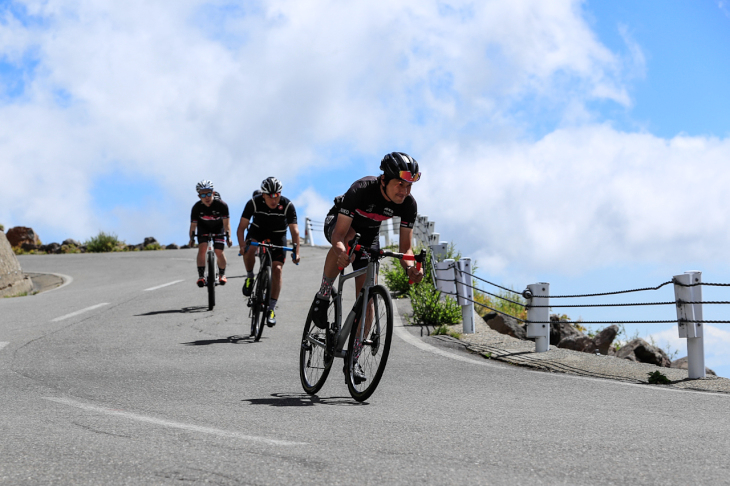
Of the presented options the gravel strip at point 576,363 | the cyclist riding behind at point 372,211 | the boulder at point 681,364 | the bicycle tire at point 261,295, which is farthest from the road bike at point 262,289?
the boulder at point 681,364

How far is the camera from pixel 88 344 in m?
9.31

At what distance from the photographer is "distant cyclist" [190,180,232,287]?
1262 cm

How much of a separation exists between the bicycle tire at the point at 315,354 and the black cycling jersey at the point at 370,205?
79 cm

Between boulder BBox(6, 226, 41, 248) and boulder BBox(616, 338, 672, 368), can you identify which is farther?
boulder BBox(6, 226, 41, 248)

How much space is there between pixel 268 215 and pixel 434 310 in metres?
3.16

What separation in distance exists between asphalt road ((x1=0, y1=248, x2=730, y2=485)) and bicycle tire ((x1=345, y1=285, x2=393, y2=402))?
0.58ft

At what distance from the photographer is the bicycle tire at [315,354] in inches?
241

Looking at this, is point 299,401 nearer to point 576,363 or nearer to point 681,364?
point 576,363

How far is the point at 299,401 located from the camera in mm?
5875

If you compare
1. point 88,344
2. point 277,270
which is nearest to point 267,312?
point 277,270

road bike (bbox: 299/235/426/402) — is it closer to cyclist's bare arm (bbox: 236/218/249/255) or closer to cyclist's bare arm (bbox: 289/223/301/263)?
cyclist's bare arm (bbox: 289/223/301/263)

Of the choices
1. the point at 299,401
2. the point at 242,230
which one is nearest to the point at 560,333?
the point at 242,230

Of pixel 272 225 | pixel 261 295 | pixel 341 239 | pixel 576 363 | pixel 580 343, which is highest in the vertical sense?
pixel 272 225

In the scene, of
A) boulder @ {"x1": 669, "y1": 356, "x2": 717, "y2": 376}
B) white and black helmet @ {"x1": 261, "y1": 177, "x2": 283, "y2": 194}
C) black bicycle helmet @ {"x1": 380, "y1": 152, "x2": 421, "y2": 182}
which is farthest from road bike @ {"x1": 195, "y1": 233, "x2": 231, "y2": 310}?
boulder @ {"x1": 669, "y1": 356, "x2": 717, "y2": 376}
